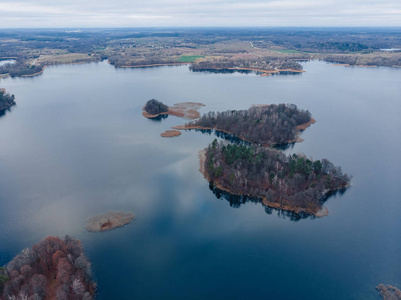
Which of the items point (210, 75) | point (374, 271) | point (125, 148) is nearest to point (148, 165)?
point (125, 148)

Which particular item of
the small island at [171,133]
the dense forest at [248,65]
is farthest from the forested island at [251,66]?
the small island at [171,133]

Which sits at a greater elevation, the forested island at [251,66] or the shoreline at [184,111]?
the forested island at [251,66]

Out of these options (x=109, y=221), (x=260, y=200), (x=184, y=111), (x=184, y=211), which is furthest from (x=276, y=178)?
(x=184, y=111)

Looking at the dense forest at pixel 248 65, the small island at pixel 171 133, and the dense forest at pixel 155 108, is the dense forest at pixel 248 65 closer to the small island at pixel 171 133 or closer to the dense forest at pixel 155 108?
the dense forest at pixel 155 108

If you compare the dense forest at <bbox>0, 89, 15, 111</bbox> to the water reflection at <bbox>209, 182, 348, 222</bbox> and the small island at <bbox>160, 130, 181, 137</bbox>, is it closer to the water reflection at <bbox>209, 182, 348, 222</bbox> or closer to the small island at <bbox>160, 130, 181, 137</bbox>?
the small island at <bbox>160, 130, 181, 137</bbox>

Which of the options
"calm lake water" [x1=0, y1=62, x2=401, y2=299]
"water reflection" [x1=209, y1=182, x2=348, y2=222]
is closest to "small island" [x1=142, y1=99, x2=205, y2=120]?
"calm lake water" [x1=0, y1=62, x2=401, y2=299]

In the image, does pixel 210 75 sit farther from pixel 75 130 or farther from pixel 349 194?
pixel 349 194
